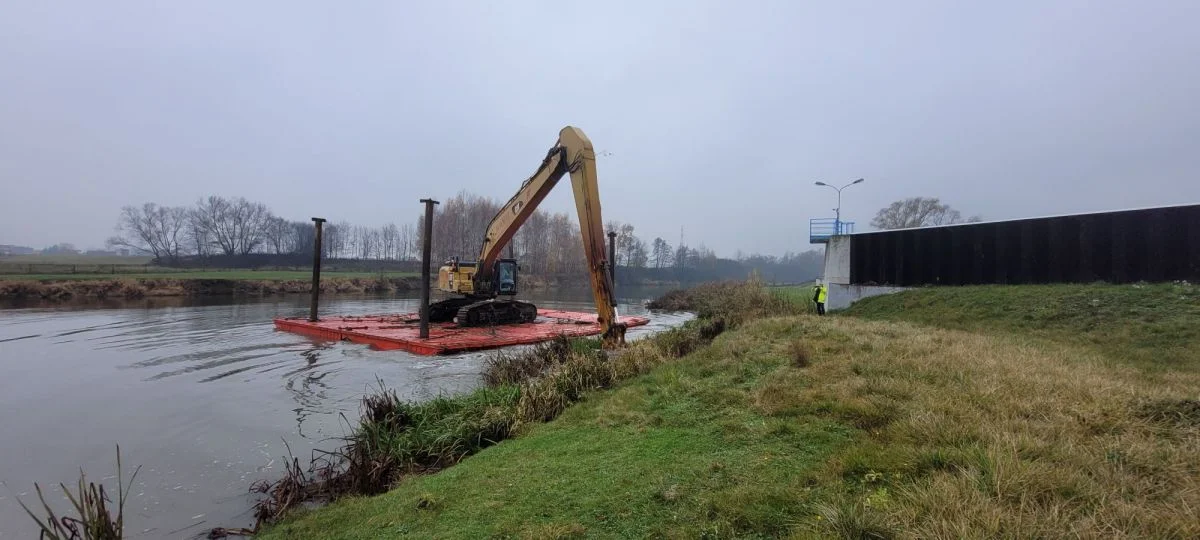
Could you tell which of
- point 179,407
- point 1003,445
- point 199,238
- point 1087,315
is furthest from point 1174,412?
point 199,238

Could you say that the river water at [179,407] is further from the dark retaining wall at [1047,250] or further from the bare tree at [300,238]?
the bare tree at [300,238]

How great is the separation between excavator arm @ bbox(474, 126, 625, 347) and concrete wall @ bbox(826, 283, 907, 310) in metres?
11.6

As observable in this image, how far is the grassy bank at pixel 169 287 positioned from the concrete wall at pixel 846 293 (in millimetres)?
39354

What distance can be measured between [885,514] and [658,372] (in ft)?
17.3

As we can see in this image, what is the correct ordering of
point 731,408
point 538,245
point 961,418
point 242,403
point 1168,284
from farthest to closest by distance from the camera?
point 538,245 < point 1168,284 < point 242,403 < point 731,408 < point 961,418

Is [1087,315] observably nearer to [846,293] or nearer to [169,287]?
[846,293]

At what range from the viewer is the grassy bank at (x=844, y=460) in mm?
2666

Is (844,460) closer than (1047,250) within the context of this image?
Yes

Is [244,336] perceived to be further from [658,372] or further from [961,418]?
[961,418]

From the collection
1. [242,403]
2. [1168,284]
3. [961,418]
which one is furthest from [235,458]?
[1168,284]

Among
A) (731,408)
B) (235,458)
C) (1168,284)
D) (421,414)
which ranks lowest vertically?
Answer: (235,458)

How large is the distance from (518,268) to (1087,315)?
15.8 meters

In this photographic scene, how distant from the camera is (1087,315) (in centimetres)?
1129

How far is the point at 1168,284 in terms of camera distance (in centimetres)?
1248
